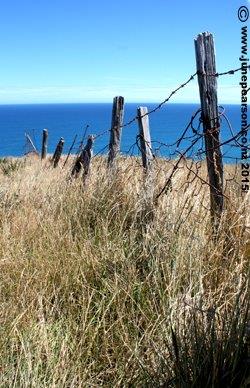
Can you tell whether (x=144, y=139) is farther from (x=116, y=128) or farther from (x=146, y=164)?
(x=116, y=128)

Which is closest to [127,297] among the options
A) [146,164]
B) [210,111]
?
[210,111]

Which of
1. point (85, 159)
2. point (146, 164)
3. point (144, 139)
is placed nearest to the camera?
point (146, 164)

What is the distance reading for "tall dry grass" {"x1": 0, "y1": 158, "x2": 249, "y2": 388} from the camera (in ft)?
8.21

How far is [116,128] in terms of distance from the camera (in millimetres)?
6996

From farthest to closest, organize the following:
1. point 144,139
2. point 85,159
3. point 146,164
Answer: point 85,159, point 144,139, point 146,164

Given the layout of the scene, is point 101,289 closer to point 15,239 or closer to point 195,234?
point 195,234

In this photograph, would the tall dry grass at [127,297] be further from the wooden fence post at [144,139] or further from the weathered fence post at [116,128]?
the weathered fence post at [116,128]

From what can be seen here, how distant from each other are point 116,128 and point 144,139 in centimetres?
133

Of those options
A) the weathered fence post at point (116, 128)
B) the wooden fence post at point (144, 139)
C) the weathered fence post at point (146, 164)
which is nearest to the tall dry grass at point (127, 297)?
the weathered fence post at point (146, 164)

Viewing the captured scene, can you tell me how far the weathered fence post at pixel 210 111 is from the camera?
161 inches

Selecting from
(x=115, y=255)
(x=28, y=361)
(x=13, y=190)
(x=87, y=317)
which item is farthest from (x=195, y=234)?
(x=13, y=190)

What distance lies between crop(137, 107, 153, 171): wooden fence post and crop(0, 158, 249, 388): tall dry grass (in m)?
0.52

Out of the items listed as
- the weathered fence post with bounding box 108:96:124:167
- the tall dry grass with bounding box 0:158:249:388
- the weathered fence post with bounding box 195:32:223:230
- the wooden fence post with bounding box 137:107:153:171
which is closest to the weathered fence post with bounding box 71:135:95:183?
the weathered fence post with bounding box 108:96:124:167

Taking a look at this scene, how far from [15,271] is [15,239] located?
1.99ft
